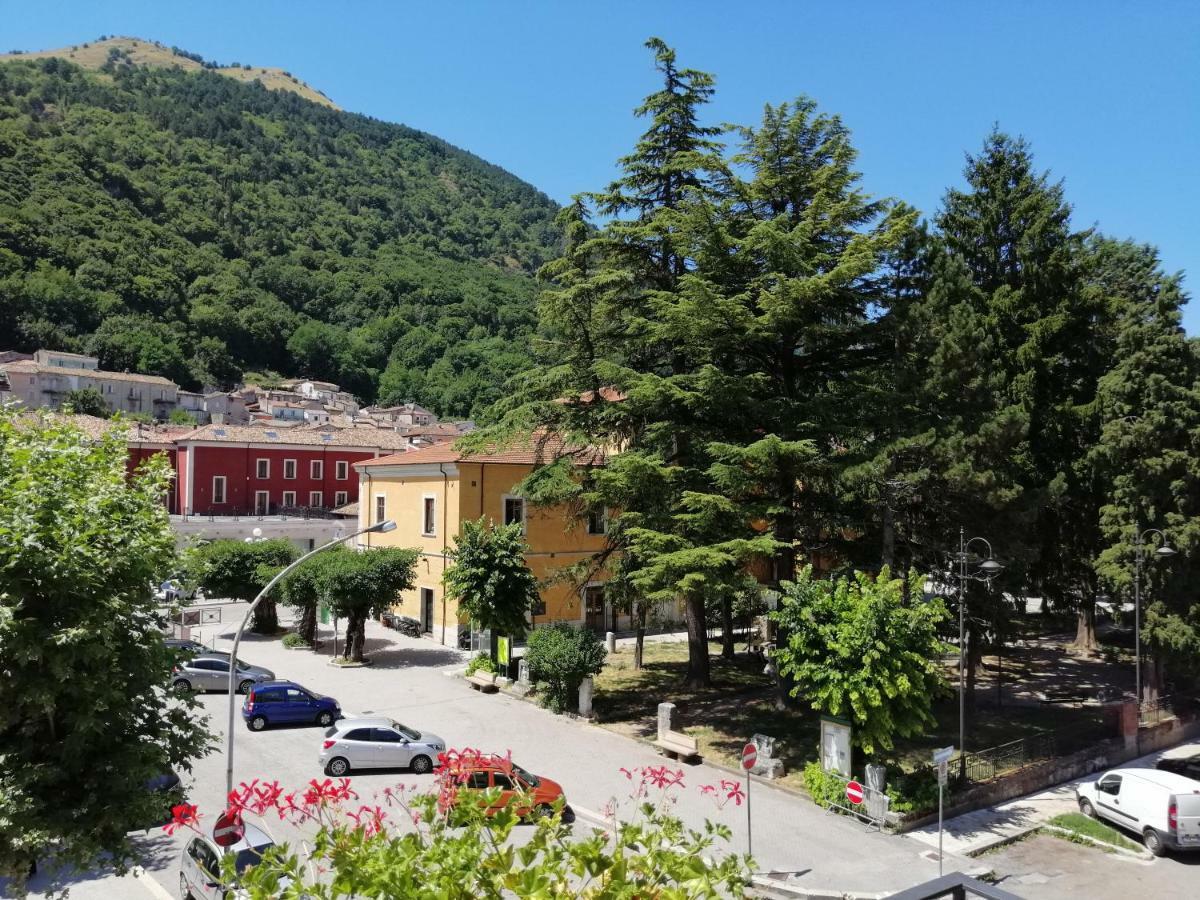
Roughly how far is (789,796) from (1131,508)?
1426 centimetres

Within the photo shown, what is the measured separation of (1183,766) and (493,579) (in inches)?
746

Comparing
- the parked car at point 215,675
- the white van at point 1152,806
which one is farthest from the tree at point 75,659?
the parked car at point 215,675

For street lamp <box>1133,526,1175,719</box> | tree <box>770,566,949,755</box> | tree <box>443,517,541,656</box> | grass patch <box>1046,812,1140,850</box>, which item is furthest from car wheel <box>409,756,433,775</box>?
street lamp <box>1133,526,1175,719</box>

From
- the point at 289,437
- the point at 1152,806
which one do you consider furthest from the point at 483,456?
the point at 289,437

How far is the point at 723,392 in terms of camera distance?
21516 millimetres

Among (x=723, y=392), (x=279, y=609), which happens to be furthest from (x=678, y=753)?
(x=279, y=609)

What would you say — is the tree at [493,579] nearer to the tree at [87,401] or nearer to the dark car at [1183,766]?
the dark car at [1183,766]

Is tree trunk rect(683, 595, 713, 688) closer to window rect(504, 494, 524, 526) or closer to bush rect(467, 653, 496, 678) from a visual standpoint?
bush rect(467, 653, 496, 678)

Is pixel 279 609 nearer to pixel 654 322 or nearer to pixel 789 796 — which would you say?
pixel 654 322

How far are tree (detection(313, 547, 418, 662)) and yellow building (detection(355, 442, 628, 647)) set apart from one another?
6.39 feet

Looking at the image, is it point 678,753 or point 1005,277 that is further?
point 1005,277

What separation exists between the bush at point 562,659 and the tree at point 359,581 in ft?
26.0

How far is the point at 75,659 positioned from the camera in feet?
26.6

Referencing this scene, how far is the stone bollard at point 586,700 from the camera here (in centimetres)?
2395
